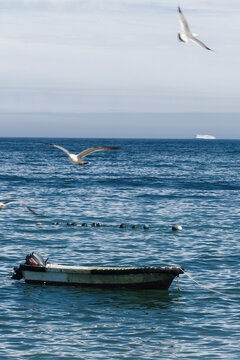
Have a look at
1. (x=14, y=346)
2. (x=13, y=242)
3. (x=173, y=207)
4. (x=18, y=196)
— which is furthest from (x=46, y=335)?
(x=18, y=196)

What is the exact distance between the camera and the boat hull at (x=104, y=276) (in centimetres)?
2745

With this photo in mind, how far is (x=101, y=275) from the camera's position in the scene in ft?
90.9

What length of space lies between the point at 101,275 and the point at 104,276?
15 cm

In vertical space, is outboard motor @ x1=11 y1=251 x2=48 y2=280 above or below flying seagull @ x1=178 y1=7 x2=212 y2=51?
below

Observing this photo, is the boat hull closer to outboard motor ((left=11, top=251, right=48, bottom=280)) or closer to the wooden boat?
the wooden boat

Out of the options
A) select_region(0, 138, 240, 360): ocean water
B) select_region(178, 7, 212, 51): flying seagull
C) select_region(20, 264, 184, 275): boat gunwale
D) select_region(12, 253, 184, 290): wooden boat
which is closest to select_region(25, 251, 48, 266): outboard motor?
select_region(12, 253, 184, 290): wooden boat

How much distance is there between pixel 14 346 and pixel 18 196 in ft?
154

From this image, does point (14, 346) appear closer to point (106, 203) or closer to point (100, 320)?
point (100, 320)

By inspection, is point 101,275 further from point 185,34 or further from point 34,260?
point 185,34

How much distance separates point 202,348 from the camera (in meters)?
20.6

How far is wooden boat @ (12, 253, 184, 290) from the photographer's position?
27.5m

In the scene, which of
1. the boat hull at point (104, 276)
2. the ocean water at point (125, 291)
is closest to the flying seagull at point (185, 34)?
the ocean water at point (125, 291)

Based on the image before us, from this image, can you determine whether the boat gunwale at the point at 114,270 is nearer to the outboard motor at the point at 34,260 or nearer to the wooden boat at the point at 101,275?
the wooden boat at the point at 101,275

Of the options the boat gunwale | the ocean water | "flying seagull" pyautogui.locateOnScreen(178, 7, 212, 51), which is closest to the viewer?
"flying seagull" pyautogui.locateOnScreen(178, 7, 212, 51)
